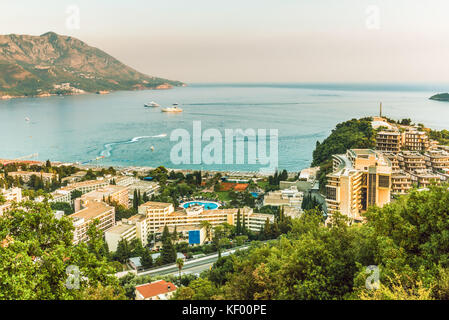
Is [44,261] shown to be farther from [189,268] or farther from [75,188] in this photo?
[75,188]

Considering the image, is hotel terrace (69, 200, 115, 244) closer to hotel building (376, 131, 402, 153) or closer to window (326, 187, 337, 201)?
window (326, 187, 337, 201)

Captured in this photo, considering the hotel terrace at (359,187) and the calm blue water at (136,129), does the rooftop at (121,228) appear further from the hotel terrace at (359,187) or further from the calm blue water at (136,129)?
the calm blue water at (136,129)

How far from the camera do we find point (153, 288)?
372 centimetres

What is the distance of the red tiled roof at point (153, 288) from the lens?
3607 millimetres

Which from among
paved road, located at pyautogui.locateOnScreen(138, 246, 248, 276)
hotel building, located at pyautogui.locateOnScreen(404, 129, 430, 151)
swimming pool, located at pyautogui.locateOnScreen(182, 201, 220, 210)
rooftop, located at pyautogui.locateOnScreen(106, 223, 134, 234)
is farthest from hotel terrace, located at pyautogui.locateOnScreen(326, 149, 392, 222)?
rooftop, located at pyautogui.locateOnScreen(106, 223, 134, 234)

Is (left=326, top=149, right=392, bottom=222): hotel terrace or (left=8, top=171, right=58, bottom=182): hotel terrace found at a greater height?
(left=326, top=149, right=392, bottom=222): hotel terrace

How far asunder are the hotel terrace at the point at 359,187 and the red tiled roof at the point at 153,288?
112 inches

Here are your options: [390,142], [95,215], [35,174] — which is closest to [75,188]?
[35,174]

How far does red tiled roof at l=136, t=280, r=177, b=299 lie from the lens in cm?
361

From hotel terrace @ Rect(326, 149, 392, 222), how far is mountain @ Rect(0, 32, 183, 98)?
34.6m

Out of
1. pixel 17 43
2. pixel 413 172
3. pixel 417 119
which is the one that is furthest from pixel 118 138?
pixel 17 43
